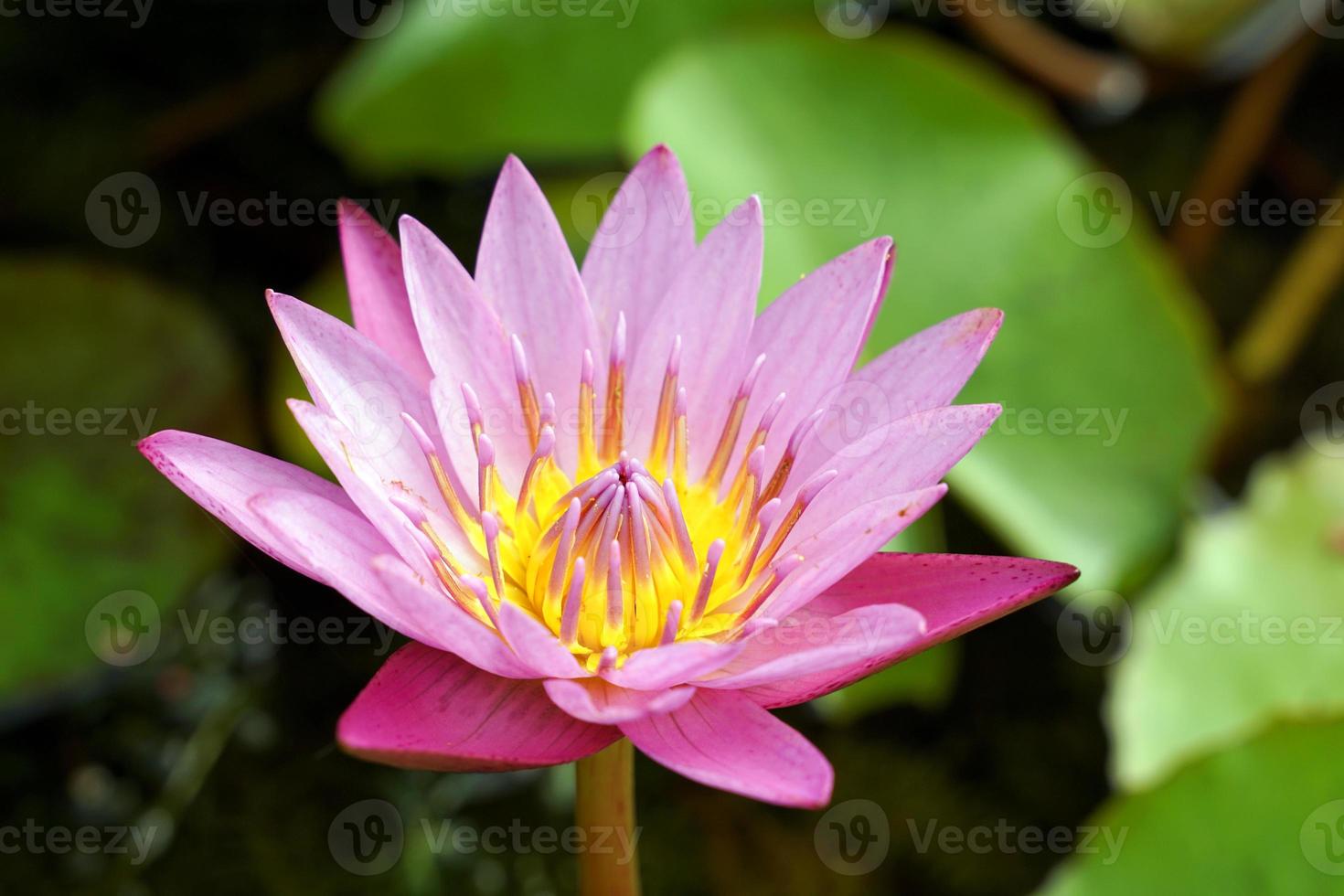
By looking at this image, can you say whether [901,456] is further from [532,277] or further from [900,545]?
[900,545]

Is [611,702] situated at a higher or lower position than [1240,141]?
higher

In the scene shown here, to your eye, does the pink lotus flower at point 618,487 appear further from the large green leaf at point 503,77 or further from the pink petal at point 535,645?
the large green leaf at point 503,77

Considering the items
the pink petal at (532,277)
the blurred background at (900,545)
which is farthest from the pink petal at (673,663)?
the blurred background at (900,545)

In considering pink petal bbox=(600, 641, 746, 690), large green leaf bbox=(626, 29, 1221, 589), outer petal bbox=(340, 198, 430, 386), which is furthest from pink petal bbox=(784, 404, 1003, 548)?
large green leaf bbox=(626, 29, 1221, 589)

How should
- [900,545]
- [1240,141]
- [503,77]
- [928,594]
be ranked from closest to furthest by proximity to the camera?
[928,594]
[900,545]
[503,77]
[1240,141]

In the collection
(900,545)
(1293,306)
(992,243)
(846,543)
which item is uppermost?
(846,543)

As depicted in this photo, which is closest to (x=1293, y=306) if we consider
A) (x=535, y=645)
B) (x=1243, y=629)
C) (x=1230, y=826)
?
(x=1243, y=629)

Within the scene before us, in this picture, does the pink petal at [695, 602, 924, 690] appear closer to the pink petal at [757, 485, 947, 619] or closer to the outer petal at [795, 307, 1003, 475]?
the pink petal at [757, 485, 947, 619]
